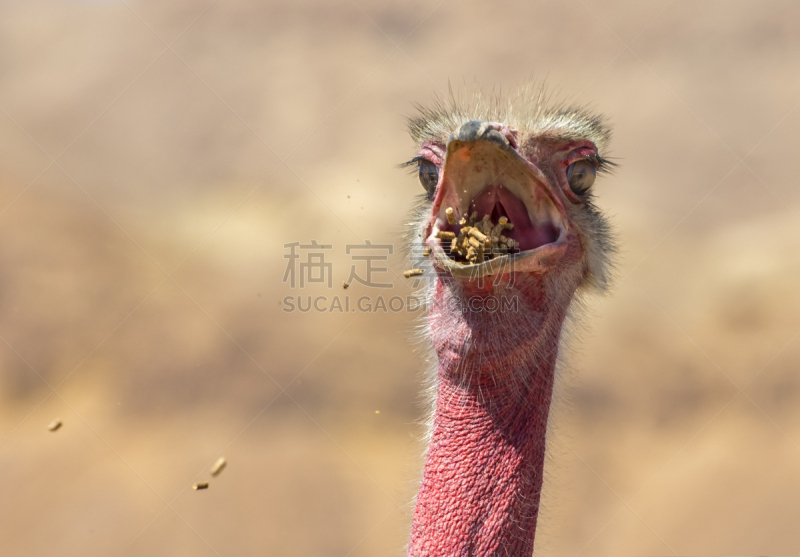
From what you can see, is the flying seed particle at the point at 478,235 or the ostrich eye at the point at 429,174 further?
the ostrich eye at the point at 429,174

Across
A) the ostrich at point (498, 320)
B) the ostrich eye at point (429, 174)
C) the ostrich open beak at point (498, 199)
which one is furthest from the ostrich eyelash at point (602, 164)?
the ostrich eye at point (429, 174)

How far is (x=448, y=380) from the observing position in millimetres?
2197

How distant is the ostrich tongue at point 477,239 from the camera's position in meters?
1.83

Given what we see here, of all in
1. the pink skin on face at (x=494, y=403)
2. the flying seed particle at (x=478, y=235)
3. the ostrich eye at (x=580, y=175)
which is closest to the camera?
the flying seed particle at (x=478, y=235)

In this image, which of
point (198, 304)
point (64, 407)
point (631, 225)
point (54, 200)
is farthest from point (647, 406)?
point (54, 200)

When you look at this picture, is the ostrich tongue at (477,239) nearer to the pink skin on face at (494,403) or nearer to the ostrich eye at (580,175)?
the pink skin on face at (494,403)

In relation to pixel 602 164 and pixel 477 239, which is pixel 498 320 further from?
pixel 602 164

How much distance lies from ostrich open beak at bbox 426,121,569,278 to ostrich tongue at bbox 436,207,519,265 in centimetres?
2

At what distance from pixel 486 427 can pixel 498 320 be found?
336 mm

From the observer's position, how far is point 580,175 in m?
2.22

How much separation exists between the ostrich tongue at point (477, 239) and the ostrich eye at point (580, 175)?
1.41 feet

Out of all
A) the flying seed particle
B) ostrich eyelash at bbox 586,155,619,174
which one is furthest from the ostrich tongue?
ostrich eyelash at bbox 586,155,619,174

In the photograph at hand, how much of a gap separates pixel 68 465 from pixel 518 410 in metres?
5.98

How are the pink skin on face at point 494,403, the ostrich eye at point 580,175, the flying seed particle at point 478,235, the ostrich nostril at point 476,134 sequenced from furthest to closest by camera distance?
1. the ostrich eye at point 580,175
2. the pink skin on face at point 494,403
3. the flying seed particle at point 478,235
4. the ostrich nostril at point 476,134
